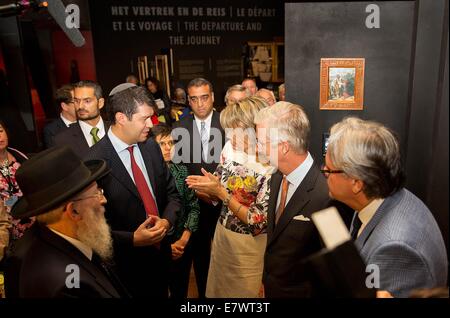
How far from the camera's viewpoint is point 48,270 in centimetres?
152

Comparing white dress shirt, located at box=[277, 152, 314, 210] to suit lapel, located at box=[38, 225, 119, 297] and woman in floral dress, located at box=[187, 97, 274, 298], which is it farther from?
suit lapel, located at box=[38, 225, 119, 297]

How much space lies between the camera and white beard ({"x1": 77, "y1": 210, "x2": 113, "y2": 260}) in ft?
5.80

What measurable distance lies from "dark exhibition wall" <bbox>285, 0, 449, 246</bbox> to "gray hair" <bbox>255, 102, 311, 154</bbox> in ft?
5.01

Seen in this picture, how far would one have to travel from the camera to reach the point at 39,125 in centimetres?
864

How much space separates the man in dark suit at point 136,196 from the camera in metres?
2.59

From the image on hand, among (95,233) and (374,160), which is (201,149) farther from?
(374,160)

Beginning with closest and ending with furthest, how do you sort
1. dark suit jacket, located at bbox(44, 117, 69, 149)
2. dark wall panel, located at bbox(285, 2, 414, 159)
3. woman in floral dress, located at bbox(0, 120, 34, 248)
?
woman in floral dress, located at bbox(0, 120, 34, 248)
dark wall panel, located at bbox(285, 2, 414, 159)
dark suit jacket, located at bbox(44, 117, 69, 149)

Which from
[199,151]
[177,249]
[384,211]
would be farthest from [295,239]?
[199,151]

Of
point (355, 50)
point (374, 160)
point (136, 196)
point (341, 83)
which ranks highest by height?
point (355, 50)

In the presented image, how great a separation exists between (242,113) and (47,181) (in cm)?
149

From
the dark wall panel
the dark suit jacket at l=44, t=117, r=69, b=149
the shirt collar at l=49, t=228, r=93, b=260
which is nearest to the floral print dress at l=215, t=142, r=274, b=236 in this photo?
the shirt collar at l=49, t=228, r=93, b=260
